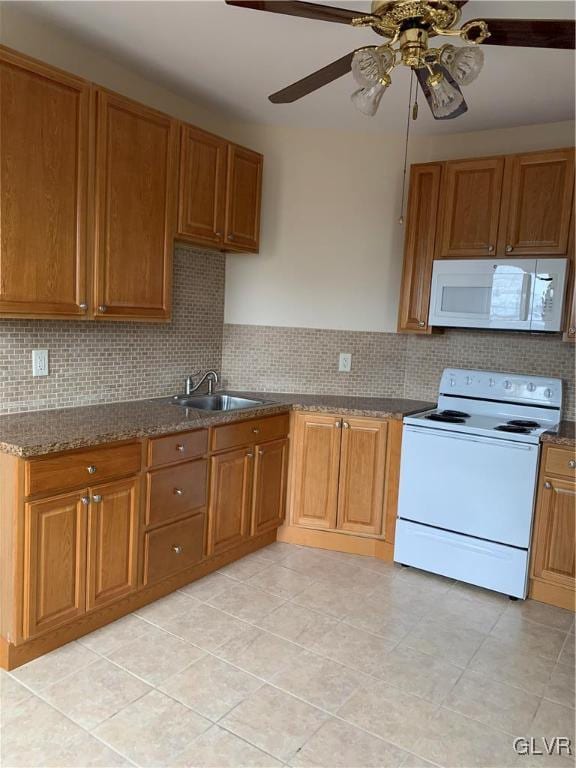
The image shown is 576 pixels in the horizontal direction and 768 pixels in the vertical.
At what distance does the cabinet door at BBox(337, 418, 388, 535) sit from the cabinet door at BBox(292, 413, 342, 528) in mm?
47

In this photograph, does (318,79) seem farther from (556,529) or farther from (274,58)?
(556,529)

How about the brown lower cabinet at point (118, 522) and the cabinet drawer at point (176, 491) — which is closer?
the brown lower cabinet at point (118, 522)

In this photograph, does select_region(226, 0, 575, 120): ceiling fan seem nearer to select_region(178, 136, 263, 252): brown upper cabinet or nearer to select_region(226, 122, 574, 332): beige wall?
select_region(178, 136, 263, 252): brown upper cabinet

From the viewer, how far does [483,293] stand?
3.23 meters

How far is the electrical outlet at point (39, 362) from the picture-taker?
262cm

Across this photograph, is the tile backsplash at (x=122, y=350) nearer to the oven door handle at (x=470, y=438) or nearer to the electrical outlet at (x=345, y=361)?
the electrical outlet at (x=345, y=361)

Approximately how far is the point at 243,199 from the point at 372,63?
1684mm

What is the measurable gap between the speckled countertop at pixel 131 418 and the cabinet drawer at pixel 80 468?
0.04 metres

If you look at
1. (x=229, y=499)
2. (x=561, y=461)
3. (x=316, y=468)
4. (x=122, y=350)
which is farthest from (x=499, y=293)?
(x=122, y=350)

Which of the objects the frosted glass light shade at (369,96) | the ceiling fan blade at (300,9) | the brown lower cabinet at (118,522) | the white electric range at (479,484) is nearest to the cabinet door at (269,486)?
the brown lower cabinet at (118,522)

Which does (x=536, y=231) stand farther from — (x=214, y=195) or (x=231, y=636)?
(x=231, y=636)

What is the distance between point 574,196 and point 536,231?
241mm

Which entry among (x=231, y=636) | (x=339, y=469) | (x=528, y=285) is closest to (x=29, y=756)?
(x=231, y=636)

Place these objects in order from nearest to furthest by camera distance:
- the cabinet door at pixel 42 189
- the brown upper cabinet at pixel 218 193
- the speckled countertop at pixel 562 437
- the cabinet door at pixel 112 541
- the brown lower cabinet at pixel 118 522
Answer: the brown lower cabinet at pixel 118 522, the cabinet door at pixel 42 189, the cabinet door at pixel 112 541, the speckled countertop at pixel 562 437, the brown upper cabinet at pixel 218 193
